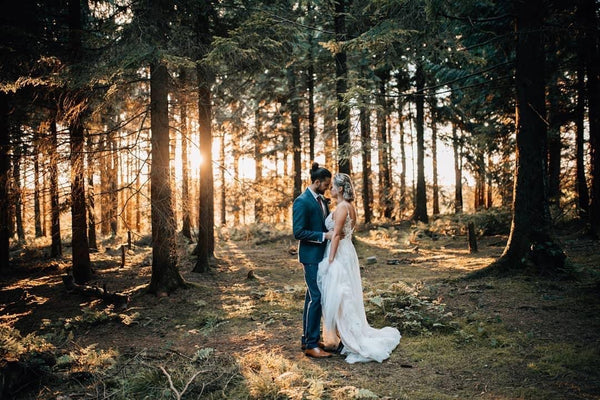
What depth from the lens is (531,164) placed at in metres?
8.00

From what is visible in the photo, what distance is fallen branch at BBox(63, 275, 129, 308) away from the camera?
8.21m

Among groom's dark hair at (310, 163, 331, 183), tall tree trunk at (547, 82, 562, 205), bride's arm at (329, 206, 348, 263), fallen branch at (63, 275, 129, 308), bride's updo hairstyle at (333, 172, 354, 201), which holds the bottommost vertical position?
fallen branch at (63, 275, 129, 308)

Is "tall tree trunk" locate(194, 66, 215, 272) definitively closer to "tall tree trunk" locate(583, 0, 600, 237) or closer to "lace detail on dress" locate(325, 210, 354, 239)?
"lace detail on dress" locate(325, 210, 354, 239)

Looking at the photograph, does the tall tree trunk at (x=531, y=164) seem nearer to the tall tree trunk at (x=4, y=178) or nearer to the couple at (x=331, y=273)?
the couple at (x=331, y=273)

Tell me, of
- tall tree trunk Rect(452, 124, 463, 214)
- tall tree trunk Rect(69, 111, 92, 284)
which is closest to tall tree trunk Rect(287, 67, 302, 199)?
tall tree trunk Rect(452, 124, 463, 214)

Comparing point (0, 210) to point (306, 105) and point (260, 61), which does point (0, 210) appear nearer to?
point (260, 61)

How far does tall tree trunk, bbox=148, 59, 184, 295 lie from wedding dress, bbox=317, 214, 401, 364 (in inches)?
191

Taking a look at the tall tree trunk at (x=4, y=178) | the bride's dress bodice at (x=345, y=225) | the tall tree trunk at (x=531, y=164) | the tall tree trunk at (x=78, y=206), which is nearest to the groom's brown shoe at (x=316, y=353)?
the bride's dress bodice at (x=345, y=225)

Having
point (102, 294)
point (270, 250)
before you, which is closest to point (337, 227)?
point (102, 294)

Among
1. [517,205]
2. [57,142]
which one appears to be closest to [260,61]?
[57,142]

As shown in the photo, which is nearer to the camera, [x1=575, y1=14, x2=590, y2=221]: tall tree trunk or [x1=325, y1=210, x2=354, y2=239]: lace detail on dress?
[x1=325, y1=210, x2=354, y2=239]: lace detail on dress

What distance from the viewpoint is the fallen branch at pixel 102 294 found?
8211 millimetres

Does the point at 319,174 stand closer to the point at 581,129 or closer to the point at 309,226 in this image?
the point at 309,226

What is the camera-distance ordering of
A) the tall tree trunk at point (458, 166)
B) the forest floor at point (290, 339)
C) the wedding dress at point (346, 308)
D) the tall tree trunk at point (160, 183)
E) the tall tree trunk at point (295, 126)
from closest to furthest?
the forest floor at point (290, 339) < the wedding dress at point (346, 308) < the tall tree trunk at point (160, 183) < the tall tree trunk at point (458, 166) < the tall tree trunk at point (295, 126)
